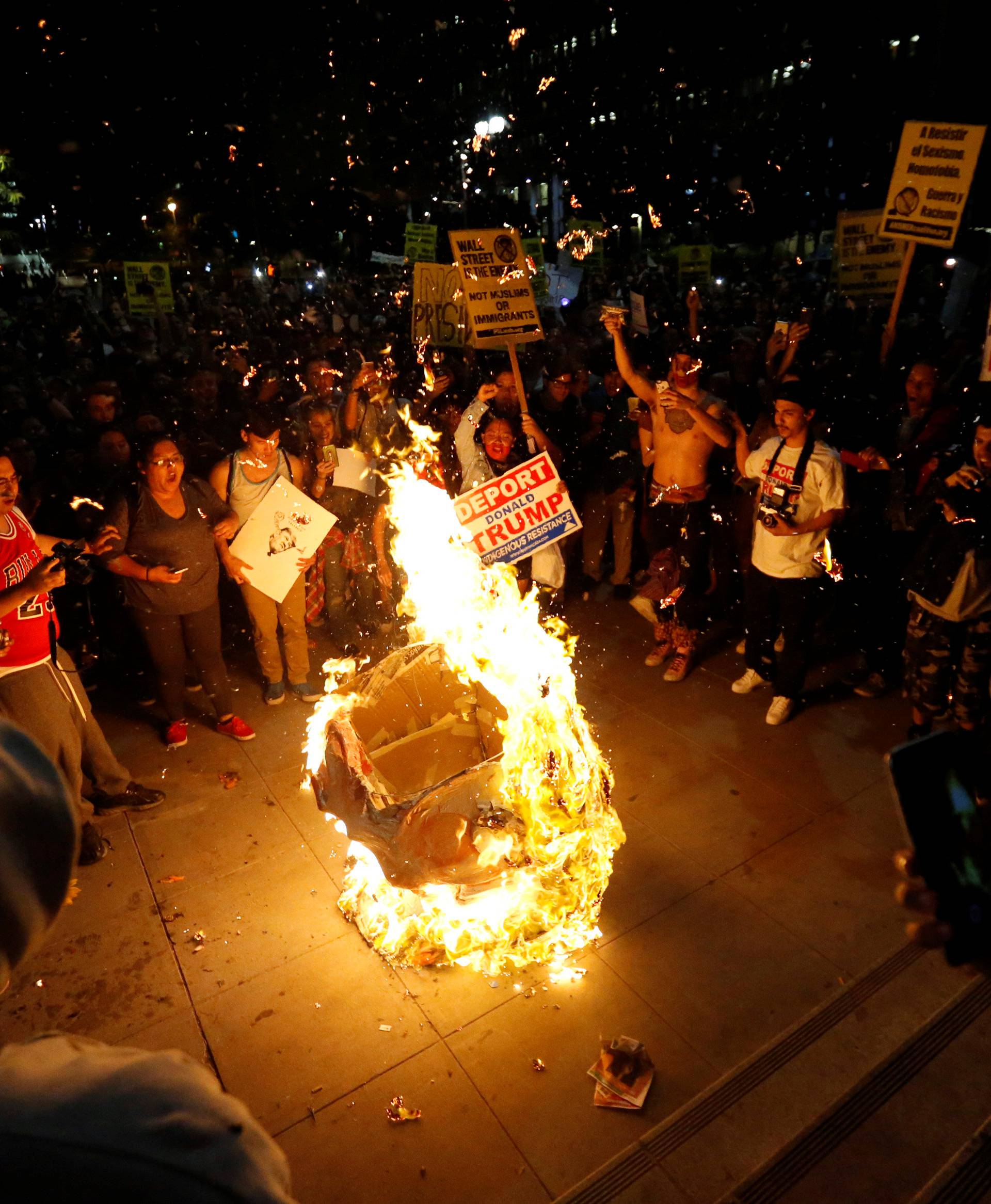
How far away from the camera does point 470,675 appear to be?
458 centimetres

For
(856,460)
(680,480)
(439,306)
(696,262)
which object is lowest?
(680,480)

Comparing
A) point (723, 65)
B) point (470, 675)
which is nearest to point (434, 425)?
point (470, 675)

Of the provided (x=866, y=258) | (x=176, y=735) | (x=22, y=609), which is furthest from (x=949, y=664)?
(x=866, y=258)

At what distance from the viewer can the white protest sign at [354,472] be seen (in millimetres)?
6887

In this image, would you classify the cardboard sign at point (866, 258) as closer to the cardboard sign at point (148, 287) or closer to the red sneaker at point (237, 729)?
the red sneaker at point (237, 729)

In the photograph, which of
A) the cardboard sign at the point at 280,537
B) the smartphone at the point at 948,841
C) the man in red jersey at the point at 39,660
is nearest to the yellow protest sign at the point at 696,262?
the cardboard sign at the point at 280,537

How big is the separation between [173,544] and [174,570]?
0.61 feet

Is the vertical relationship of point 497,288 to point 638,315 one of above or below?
above

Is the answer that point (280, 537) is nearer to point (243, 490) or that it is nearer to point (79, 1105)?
point (243, 490)

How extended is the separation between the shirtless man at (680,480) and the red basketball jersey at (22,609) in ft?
14.9

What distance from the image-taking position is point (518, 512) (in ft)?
21.4

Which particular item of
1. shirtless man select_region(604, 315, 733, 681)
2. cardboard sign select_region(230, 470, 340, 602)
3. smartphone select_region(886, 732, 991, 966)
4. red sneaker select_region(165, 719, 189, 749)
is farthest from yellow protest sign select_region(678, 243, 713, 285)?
smartphone select_region(886, 732, 991, 966)

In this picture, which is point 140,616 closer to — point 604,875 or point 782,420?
point 604,875

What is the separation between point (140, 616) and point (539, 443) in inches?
134
